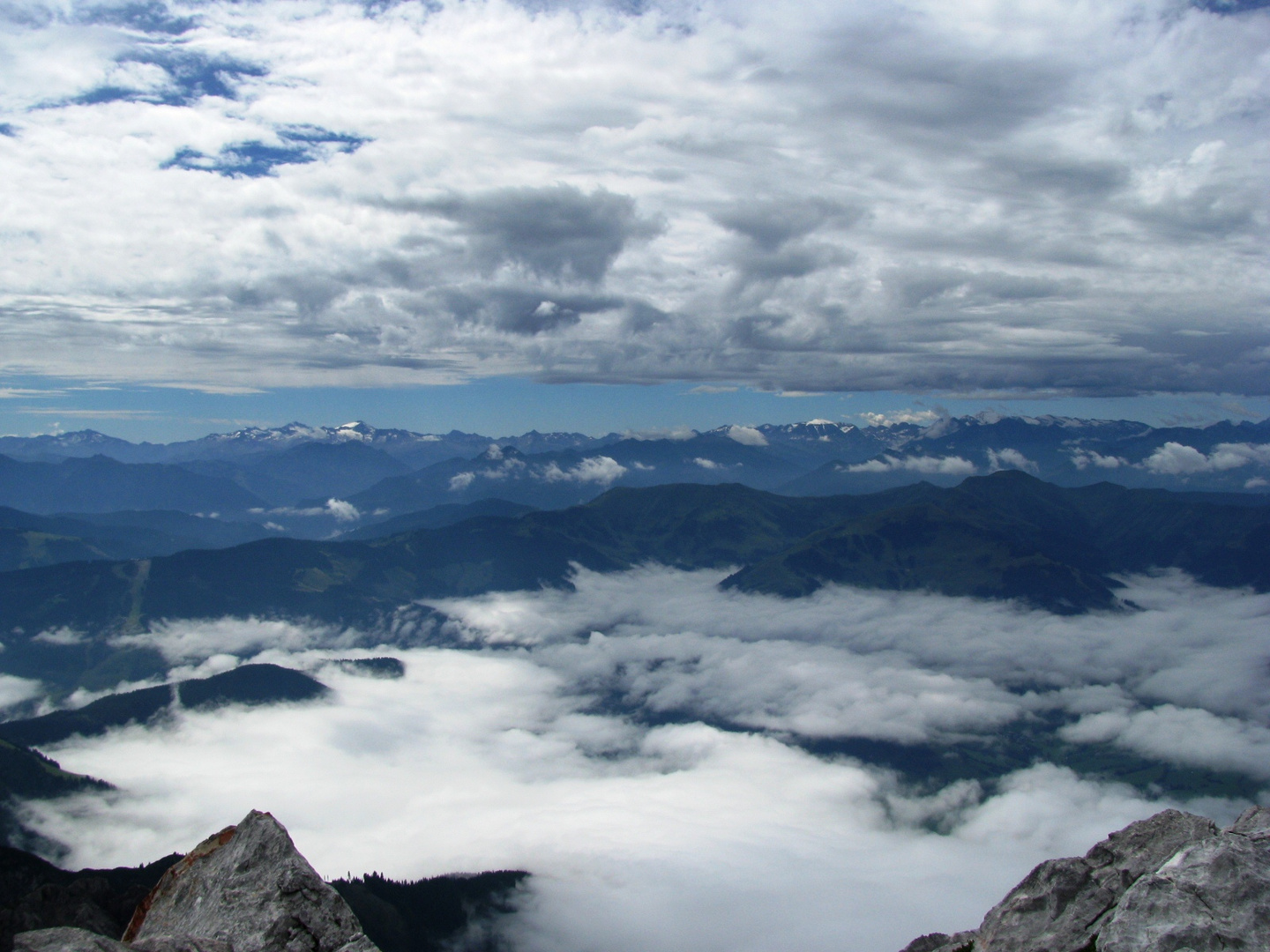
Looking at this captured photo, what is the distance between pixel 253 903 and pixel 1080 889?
1782 inches

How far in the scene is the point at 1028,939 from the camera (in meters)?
40.7

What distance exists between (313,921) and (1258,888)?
4332cm

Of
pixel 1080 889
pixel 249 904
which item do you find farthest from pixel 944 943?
pixel 249 904

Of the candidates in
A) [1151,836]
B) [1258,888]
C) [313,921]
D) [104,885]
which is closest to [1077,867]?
[1151,836]

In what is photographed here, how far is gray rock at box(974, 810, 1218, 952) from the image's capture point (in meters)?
39.8

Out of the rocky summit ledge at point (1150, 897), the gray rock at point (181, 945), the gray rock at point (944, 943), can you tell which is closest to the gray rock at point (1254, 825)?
the rocky summit ledge at point (1150, 897)

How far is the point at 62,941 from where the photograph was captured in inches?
951

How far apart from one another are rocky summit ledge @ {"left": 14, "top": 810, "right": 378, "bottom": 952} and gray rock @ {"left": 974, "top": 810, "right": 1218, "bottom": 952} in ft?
116

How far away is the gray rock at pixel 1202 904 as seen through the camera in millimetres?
31188

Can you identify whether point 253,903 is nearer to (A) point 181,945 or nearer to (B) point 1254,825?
(A) point 181,945

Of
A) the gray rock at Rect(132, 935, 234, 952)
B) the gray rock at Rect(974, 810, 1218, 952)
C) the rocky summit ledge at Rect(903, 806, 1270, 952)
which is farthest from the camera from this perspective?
the gray rock at Rect(974, 810, 1218, 952)

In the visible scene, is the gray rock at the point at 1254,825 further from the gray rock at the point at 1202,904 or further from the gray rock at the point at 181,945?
the gray rock at the point at 181,945

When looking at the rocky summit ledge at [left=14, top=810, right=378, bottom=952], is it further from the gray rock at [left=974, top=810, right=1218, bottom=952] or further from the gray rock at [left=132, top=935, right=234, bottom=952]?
the gray rock at [left=974, top=810, right=1218, bottom=952]

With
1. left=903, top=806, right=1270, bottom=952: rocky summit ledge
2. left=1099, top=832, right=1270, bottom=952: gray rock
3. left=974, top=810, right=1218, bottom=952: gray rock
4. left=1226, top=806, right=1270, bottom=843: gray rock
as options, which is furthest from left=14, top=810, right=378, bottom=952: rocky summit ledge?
left=1226, top=806, right=1270, bottom=843: gray rock
